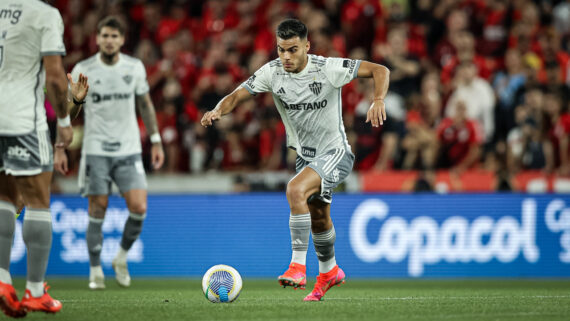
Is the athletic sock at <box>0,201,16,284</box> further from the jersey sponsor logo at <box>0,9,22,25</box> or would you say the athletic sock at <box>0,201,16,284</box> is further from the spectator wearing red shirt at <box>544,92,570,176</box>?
the spectator wearing red shirt at <box>544,92,570,176</box>

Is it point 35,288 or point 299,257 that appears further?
point 299,257

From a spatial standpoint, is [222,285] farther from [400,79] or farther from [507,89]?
[507,89]

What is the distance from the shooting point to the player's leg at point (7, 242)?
5.92m

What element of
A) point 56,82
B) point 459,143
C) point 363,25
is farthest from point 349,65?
point 363,25

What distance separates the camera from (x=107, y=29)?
9742 millimetres

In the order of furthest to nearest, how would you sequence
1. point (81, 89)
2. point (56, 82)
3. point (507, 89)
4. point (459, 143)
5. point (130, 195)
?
point (507, 89) → point (459, 143) → point (130, 195) → point (81, 89) → point (56, 82)

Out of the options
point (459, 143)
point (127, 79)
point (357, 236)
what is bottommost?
point (357, 236)

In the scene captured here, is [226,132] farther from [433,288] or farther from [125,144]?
[433,288]

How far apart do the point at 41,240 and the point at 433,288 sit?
Result: 521cm

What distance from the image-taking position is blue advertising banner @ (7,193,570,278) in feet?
40.0

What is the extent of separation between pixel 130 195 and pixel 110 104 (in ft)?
3.49

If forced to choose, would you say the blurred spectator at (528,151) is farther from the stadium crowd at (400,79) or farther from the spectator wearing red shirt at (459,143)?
the spectator wearing red shirt at (459,143)

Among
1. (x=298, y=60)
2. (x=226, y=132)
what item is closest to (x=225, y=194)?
(x=226, y=132)

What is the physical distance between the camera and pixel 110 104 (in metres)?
10.0
